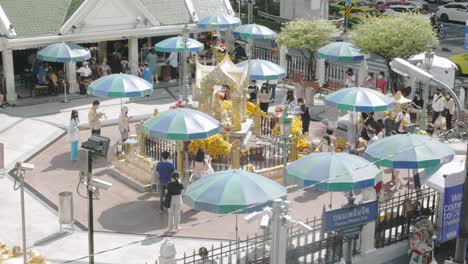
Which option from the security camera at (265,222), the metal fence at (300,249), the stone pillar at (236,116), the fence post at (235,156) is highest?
the security camera at (265,222)

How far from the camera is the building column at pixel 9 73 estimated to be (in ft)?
89.6

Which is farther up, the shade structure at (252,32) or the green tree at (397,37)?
the green tree at (397,37)

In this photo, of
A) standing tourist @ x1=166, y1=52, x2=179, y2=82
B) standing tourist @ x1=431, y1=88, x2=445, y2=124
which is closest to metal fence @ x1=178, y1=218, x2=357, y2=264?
standing tourist @ x1=431, y1=88, x2=445, y2=124

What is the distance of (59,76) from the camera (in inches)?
1148

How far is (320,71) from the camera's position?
31.2 m

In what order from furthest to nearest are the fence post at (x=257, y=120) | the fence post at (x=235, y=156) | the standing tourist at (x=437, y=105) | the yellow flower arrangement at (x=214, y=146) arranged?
1. the standing tourist at (x=437, y=105)
2. the fence post at (x=257, y=120)
3. the yellow flower arrangement at (x=214, y=146)
4. the fence post at (x=235, y=156)

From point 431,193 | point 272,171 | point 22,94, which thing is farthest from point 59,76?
point 431,193

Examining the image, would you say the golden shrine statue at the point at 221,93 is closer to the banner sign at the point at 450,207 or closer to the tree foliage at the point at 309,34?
the tree foliage at the point at 309,34

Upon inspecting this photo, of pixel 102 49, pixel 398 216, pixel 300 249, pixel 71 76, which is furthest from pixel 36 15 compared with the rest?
pixel 300 249

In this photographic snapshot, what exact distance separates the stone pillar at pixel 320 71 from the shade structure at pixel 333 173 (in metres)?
15.3

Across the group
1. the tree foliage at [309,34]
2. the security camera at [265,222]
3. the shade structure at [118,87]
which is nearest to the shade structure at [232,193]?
the security camera at [265,222]

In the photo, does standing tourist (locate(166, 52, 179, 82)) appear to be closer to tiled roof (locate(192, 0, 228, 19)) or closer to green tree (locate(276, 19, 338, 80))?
tiled roof (locate(192, 0, 228, 19))

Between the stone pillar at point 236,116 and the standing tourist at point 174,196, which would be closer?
the standing tourist at point 174,196

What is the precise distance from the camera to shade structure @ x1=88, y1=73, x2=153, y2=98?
22125mm
